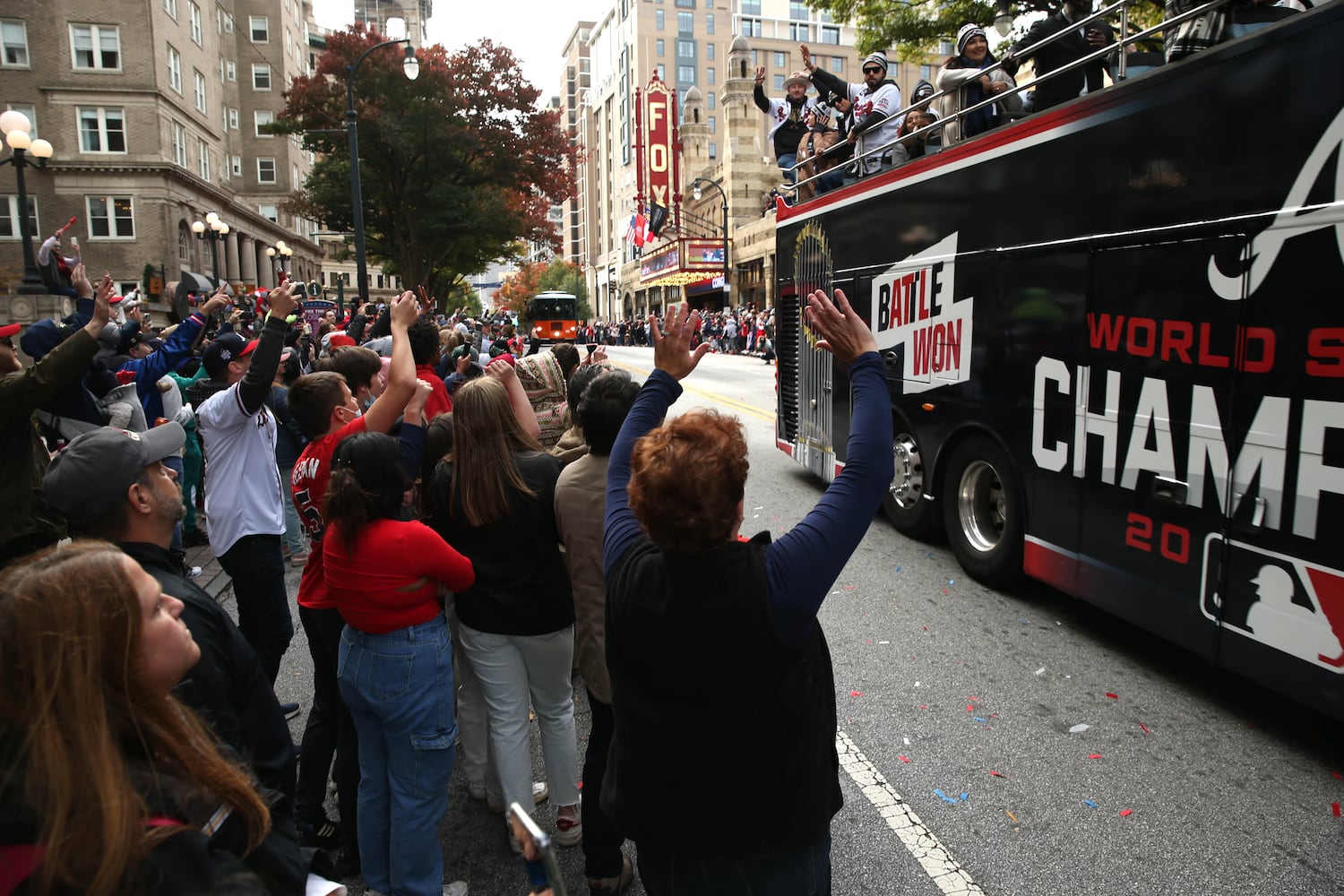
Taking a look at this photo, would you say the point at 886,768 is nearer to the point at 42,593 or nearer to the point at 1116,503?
the point at 1116,503

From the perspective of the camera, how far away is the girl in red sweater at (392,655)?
108 inches

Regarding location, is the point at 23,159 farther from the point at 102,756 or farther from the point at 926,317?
the point at 102,756

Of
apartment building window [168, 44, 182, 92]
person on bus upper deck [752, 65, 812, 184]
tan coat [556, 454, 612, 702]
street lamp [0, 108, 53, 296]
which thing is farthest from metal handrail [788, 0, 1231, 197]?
apartment building window [168, 44, 182, 92]

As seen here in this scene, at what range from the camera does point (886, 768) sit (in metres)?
3.96

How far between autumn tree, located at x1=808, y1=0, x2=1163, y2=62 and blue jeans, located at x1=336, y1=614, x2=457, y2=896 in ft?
51.2

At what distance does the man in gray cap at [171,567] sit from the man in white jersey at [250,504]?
153 centimetres

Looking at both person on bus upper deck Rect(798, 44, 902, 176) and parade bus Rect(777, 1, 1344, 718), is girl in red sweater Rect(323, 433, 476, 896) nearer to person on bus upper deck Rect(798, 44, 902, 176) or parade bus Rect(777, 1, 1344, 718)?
parade bus Rect(777, 1, 1344, 718)

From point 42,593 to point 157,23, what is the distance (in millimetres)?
47913

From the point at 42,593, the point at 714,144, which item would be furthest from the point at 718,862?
the point at 714,144

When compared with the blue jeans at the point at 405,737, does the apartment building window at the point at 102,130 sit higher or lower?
higher

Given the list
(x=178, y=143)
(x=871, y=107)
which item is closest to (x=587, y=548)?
(x=871, y=107)

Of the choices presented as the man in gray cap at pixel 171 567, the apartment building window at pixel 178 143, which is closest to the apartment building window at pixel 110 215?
the apartment building window at pixel 178 143

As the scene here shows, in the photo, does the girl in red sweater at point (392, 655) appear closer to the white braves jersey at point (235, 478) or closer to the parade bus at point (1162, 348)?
the white braves jersey at point (235, 478)

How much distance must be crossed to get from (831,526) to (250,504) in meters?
3.25
